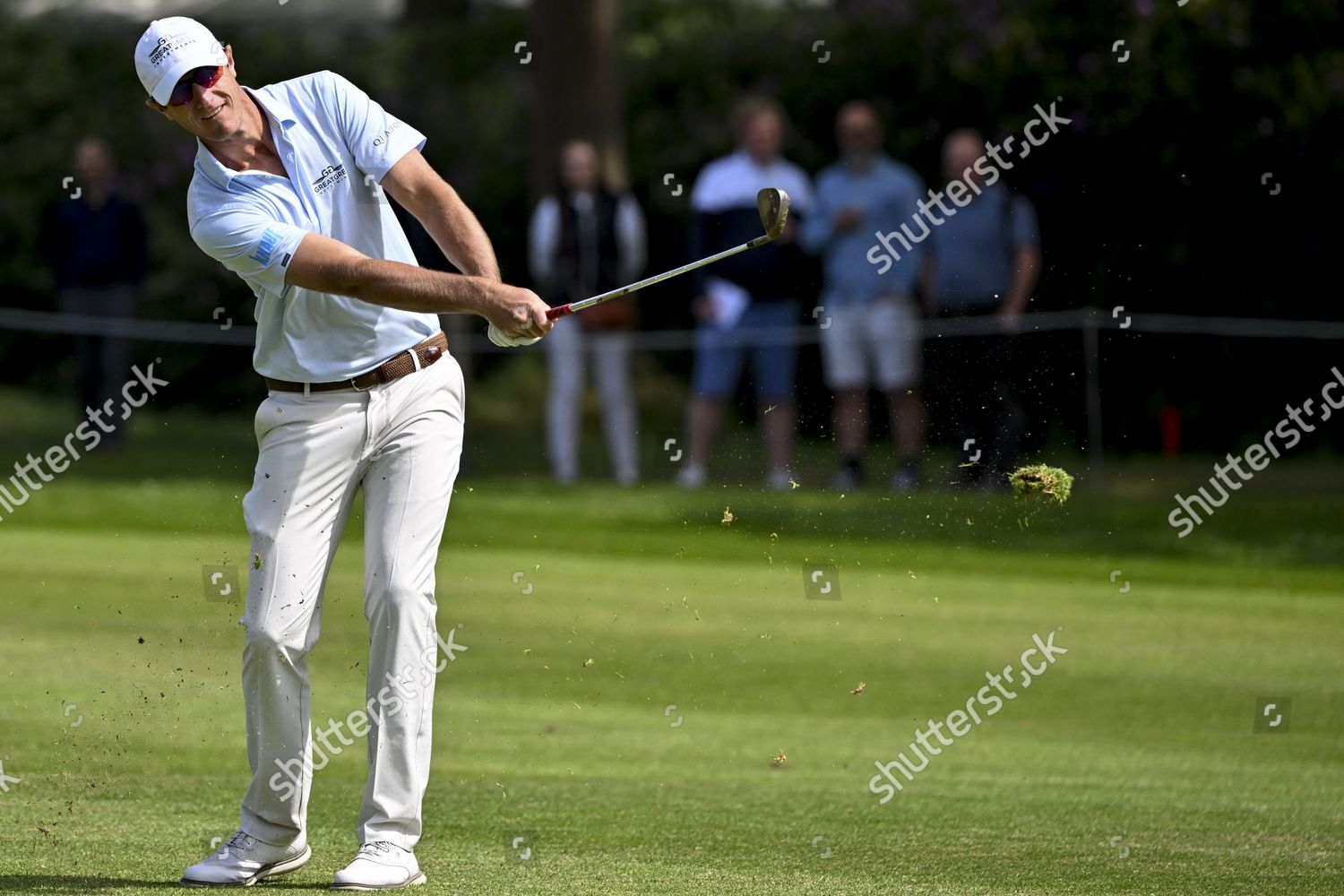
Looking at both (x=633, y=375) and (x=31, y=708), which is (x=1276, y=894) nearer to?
(x=31, y=708)

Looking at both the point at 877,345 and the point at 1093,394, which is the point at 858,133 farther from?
the point at 1093,394

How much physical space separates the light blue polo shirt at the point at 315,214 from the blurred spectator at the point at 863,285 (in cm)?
841

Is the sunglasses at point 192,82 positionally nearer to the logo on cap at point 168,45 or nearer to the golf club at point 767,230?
the logo on cap at point 168,45

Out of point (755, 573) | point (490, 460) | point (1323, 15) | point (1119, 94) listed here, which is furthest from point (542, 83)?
point (755, 573)

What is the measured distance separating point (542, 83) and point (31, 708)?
13.0m

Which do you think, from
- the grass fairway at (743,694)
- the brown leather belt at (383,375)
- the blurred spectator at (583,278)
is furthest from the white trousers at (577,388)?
the brown leather belt at (383,375)

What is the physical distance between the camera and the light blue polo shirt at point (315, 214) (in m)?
5.62

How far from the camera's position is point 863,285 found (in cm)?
1438

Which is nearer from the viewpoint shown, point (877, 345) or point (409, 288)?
point (409, 288)

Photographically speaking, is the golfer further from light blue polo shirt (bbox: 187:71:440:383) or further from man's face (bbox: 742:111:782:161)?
man's face (bbox: 742:111:782:161)

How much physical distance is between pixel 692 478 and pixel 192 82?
9034mm

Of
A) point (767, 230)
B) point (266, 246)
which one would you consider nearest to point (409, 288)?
point (266, 246)

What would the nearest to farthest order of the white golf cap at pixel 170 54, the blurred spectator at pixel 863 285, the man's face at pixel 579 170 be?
the white golf cap at pixel 170 54 < the blurred spectator at pixel 863 285 < the man's face at pixel 579 170

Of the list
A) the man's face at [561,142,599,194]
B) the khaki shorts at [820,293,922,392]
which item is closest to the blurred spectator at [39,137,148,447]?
the man's face at [561,142,599,194]
